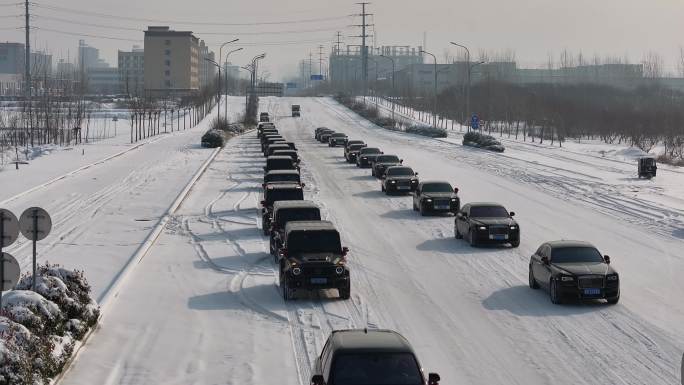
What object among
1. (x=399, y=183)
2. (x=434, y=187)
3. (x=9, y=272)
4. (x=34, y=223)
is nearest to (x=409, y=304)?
(x=34, y=223)

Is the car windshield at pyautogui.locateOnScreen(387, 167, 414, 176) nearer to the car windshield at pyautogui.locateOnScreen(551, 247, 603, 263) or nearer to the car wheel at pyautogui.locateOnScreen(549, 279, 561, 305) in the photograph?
the car windshield at pyautogui.locateOnScreen(551, 247, 603, 263)

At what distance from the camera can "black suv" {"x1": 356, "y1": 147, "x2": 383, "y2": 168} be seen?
195ft

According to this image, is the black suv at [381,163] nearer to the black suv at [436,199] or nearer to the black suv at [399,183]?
the black suv at [399,183]

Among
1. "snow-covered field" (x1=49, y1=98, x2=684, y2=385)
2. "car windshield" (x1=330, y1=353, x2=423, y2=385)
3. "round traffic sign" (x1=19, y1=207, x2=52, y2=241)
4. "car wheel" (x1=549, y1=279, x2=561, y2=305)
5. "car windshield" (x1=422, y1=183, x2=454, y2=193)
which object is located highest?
"round traffic sign" (x1=19, y1=207, x2=52, y2=241)

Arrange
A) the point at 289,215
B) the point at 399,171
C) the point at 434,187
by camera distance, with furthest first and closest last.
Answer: the point at 399,171 → the point at 434,187 → the point at 289,215

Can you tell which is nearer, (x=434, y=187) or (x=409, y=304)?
(x=409, y=304)

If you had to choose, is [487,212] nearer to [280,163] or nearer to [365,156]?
[280,163]

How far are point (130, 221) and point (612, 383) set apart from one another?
2299 centimetres

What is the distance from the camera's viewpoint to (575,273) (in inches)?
812

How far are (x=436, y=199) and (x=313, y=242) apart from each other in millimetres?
14902

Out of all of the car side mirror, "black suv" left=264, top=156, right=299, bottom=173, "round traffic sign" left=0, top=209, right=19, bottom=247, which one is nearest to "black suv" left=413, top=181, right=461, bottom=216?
"black suv" left=264, top=156, right=299, bottom=173

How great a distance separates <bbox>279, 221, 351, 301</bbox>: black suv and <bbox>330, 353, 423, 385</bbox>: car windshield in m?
9.65

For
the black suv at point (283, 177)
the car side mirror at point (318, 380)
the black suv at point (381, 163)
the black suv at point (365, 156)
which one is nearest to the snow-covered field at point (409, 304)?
the black suv at point (283, 177)

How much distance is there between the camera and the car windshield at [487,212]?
29.8 metres
